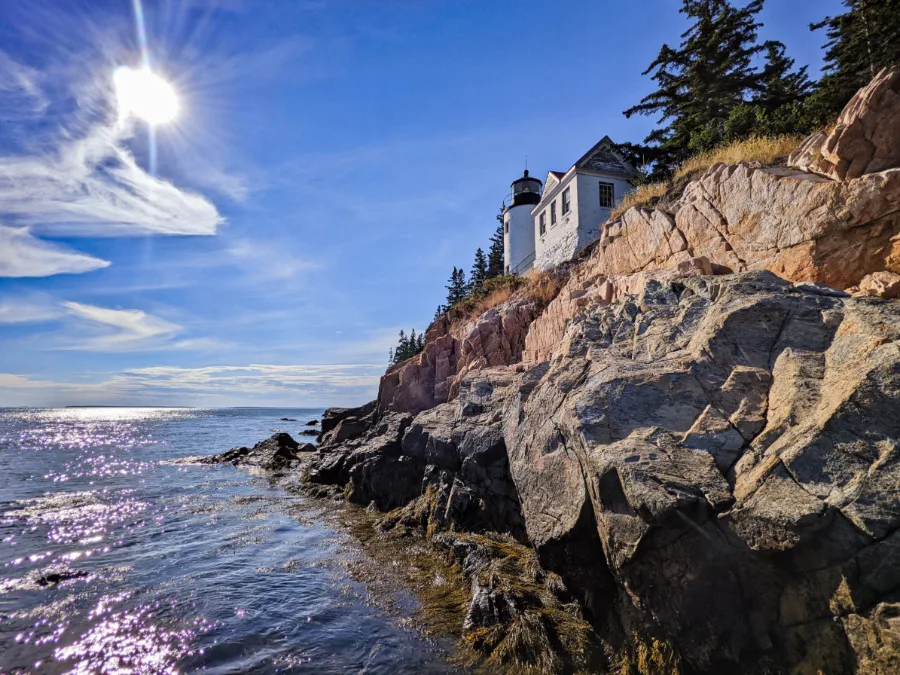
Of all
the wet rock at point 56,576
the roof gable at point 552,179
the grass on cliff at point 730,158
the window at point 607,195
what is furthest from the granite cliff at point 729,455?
the roof gable at point 552,179

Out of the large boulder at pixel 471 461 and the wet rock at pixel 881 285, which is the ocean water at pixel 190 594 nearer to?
the large boulder at pixel 471 461

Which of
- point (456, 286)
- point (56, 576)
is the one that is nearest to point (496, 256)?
point (456, 286)

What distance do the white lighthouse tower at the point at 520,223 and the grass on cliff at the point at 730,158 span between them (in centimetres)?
1982

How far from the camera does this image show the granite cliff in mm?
4359

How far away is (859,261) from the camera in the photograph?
9.05 meters

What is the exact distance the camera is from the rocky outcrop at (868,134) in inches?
366

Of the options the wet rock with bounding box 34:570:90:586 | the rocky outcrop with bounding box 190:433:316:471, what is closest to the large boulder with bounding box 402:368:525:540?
the wet rock with bounding box 34:570:90:586

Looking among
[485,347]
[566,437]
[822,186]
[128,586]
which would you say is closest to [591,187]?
[485,347]

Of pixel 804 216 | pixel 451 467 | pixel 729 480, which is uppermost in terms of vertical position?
pixel 804 216

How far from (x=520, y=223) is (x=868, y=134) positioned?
3153cm

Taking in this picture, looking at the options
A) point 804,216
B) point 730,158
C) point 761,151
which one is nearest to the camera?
point 804,216

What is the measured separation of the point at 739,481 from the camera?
511 centimetres

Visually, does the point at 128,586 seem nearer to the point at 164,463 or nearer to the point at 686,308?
the point at 686,308

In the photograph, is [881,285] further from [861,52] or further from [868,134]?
[861,52]
